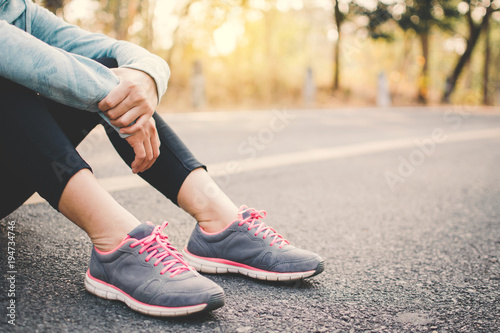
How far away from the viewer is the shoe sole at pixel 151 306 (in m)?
1.12

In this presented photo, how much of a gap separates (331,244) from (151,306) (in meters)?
0.90

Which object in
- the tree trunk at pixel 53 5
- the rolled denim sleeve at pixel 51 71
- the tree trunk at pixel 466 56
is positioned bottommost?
the tree trunk at pixel 466 56

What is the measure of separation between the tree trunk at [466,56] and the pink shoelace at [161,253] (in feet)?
52.8

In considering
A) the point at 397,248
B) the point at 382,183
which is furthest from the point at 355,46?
the point at 397,248

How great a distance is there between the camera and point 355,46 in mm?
14883

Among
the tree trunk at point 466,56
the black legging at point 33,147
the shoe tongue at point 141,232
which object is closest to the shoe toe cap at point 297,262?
the shoe tongue at point 141,232

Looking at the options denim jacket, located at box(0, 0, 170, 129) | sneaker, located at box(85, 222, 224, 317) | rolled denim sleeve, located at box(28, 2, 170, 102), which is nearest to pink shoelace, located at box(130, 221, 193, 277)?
sneaker, located at box(85, 222, 224, 317)

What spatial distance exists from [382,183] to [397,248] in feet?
4.23

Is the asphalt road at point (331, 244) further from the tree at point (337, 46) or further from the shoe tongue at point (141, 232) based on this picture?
the tree at point (337, 46)

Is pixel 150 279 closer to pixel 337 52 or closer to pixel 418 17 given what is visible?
pixel 337 52

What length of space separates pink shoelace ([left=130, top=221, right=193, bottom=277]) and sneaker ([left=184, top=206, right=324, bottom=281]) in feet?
0.78

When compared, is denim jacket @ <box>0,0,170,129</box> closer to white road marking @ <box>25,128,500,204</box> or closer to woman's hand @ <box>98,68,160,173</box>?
woman's hand @ <box>98,68,160,173</box>

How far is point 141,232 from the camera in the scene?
121 centimetres

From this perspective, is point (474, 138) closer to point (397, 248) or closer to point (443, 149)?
point (443, 149)
